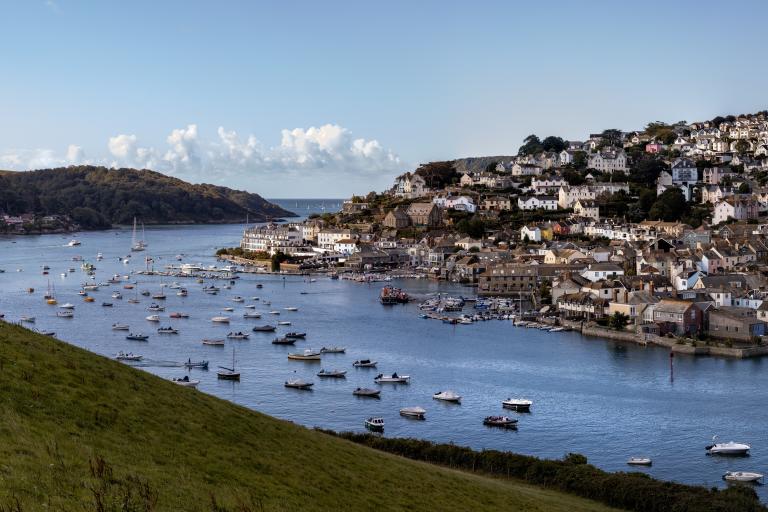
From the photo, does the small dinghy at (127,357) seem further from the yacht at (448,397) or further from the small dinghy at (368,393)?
the yacht at (448,397)

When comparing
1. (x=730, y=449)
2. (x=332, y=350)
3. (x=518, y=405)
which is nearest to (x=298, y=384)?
(x=332, y=350)

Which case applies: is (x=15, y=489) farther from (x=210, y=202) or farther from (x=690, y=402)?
(x=210, y=202)

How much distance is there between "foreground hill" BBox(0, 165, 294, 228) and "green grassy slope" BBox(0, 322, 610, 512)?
137162 mm

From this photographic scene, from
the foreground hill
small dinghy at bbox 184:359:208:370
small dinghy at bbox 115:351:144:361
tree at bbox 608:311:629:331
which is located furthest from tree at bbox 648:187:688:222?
the foreground hill

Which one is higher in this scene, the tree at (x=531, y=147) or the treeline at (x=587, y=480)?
the tree at (x=531, y=147)

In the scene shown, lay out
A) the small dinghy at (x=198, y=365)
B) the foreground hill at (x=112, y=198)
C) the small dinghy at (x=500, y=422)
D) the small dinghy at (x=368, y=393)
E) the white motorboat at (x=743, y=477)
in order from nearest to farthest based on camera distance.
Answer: the white motorboat at (x=743, y=477) → the small dinghy at (x=500, y=422) → the small dinghy at (x=368, y=393) → the small dinghy at (x=198, y=365) → the foreground hill at (x=112, y=198)

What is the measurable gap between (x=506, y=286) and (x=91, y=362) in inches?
1698

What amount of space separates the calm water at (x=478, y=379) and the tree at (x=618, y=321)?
5.36 ft

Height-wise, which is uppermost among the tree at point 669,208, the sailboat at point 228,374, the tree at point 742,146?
the tree at point 742,146

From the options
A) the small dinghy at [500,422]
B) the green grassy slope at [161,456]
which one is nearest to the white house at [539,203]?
the small dinghy at [500,422]

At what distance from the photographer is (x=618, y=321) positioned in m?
38.1

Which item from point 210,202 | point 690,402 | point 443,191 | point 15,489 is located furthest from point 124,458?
point 210,202

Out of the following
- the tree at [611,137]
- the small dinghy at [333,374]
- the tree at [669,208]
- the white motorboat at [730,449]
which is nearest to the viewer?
the white motorboat at [730,449]

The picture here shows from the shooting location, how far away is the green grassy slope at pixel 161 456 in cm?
780
